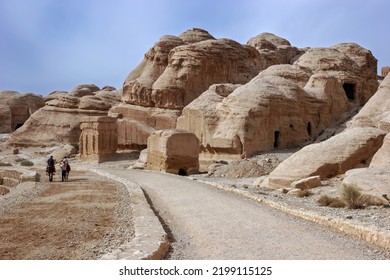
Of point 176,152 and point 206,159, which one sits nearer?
point 176,152

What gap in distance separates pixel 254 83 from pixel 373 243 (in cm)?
2252

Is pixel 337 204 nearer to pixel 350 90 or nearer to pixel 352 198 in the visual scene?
pixel 352 198

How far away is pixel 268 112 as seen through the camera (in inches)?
1087

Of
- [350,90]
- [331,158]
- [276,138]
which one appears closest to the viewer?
[331,158]

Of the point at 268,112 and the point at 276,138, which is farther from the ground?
the point at 268,112

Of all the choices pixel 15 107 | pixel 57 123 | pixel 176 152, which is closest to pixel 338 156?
pixel 176 152

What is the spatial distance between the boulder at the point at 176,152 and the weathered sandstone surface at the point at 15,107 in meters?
35.8

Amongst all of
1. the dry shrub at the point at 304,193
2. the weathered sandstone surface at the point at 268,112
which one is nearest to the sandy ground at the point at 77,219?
the dry shrub at the point at 304,193

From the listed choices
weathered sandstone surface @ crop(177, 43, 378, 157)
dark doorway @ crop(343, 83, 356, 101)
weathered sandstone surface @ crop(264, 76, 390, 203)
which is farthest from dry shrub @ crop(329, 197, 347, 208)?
dark doorway @ crop(343, 83, 356, 101)

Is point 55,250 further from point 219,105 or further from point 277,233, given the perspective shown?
point 219,105

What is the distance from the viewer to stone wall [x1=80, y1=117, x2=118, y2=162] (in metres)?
32.2

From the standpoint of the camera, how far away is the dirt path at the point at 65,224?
722cm

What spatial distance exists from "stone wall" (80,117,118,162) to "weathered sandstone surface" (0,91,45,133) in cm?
2489

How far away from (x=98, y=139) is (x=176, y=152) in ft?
33.6
